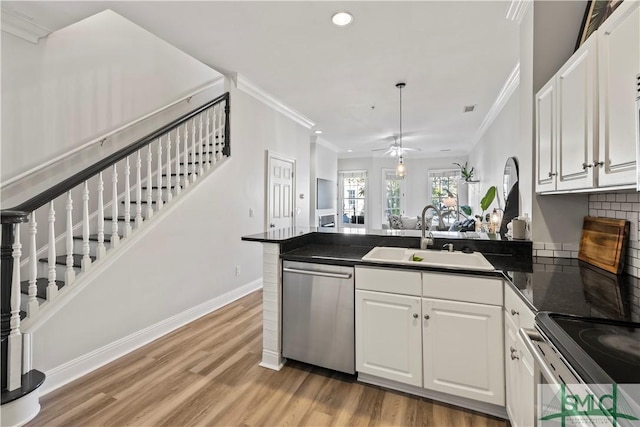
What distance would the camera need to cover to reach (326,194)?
793 centimetres

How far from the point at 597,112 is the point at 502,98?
3348mm

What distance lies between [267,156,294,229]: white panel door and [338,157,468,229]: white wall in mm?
4538

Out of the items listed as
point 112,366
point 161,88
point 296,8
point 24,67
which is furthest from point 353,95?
point 112,366

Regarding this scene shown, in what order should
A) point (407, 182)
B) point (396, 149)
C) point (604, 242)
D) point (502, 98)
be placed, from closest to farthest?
Result: point (604, 242) → point (502, 98) → point (396, 149) → point (407, 182)

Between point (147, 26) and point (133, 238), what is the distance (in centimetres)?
194

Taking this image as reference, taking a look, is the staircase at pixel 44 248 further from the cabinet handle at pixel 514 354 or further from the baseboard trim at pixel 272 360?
the cabinet handle at pixel 514 354

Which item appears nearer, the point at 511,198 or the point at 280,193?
the point at 511,198

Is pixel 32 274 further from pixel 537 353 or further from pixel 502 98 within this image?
pixel 502 98

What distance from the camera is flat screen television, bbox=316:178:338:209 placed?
744 cm

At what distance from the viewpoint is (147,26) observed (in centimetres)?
269

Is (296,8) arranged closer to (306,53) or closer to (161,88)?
(306,53)

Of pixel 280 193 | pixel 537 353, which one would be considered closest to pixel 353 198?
pixel 280 193

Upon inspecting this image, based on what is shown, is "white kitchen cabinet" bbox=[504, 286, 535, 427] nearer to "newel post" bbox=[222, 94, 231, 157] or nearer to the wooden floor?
the wooden floor

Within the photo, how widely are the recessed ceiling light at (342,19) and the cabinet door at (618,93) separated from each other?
1.76m
